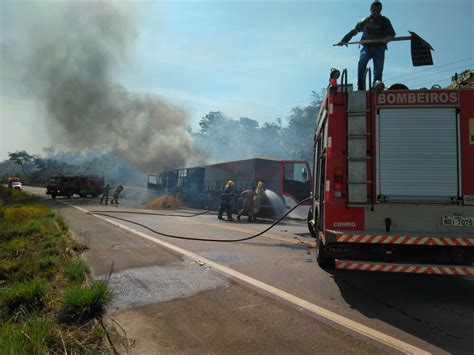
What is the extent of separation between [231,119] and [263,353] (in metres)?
73.9

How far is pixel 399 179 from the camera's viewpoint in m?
5.00

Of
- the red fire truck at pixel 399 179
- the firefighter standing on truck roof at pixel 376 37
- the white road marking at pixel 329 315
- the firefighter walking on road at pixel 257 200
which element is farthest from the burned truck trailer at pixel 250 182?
the red fire truck at pixel 399 179

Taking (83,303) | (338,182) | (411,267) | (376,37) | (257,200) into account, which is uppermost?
(376,37)

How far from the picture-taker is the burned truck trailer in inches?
708

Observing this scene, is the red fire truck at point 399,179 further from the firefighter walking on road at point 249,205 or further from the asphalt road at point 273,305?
the firefighter walking on road at point 249,205

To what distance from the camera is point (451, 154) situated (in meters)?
4.95

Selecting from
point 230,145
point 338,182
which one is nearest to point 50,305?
point 338,182

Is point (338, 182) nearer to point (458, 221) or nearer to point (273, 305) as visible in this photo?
point (458, 221)

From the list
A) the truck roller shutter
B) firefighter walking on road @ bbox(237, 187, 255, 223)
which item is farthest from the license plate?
firefighter walking on road @ bbox(237, 187, 255, 223)

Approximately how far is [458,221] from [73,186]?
3643cm

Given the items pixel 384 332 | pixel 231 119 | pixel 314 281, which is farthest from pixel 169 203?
pixel 231 119

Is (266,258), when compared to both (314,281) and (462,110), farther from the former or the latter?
(462,110)

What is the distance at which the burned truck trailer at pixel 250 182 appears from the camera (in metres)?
18.0

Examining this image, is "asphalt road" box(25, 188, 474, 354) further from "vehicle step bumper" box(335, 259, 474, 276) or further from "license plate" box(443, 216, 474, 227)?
"license plate" box(443, 216, 474, 227)
